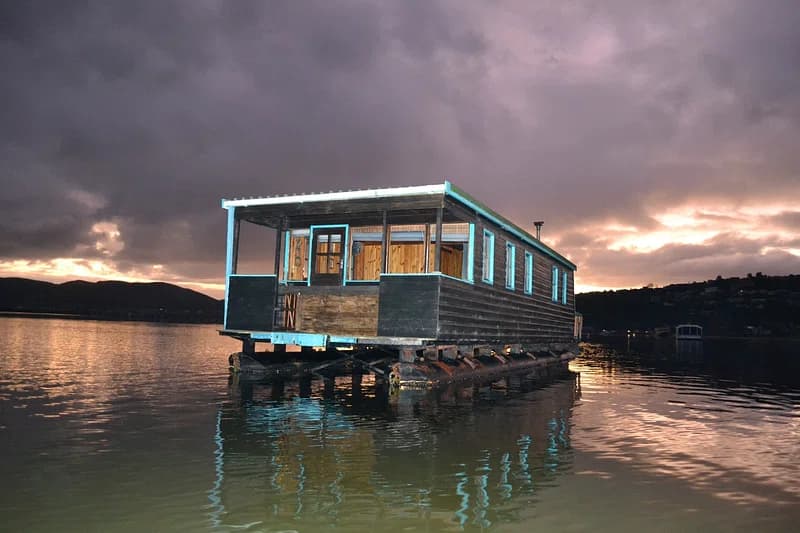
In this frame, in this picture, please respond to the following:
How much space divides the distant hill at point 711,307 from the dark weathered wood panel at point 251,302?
11387cm

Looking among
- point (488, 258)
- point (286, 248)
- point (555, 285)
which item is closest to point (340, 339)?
point (286, 248)

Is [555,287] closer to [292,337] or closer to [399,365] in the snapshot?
[399,365]

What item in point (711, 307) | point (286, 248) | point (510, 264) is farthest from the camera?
point (711, 307)

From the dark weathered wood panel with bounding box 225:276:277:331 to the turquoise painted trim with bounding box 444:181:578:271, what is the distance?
595 centimetres

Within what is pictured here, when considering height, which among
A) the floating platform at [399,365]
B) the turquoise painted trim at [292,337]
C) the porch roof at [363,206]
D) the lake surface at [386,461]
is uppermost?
the porch roof at [363,206]

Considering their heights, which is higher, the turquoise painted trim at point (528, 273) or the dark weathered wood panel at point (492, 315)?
the turquoise painted trim at point (528, 273)

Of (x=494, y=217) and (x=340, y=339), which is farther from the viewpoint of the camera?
(x=494, y=217)

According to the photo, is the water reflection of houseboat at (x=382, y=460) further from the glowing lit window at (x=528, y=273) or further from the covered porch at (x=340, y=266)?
the glowing lit window at (x=528, y=273)

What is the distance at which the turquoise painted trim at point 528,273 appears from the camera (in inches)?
944

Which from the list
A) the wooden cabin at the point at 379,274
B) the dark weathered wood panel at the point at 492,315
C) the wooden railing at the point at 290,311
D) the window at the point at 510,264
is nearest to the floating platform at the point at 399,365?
the wooden cabin at the point at 379,274

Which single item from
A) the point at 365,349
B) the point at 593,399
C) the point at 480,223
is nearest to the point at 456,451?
the point at 593,399

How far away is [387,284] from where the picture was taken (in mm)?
15609

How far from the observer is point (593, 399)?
592 inches

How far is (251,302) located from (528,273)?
11.7 metres
